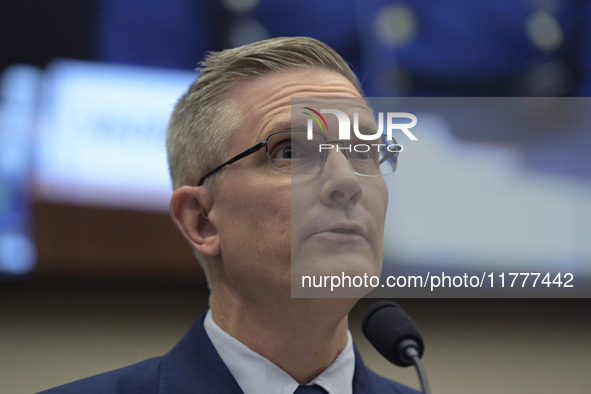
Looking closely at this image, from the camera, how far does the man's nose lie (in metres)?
1.05

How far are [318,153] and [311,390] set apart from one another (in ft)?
1.52

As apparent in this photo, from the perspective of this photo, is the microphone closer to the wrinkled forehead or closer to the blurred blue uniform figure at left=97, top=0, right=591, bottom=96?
the wrinkled forehead

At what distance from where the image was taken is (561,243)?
1040mm

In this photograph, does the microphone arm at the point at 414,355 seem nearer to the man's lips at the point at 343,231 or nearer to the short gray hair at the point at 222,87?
the man's lips at the point at 343,231

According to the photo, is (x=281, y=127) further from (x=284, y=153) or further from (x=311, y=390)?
(x=311, y=390)

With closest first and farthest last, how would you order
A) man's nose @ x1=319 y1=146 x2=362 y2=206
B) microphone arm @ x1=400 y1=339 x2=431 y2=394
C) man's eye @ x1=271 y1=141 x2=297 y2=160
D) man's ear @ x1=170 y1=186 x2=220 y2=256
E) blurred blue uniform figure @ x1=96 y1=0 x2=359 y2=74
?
microphone arm @ x1=400 y1=339 x2=431 y2=394, man's nose @ x1=319 y1=146 x2=362 y2=206, man's eye @ x1=271 y1=141 x2=297 y2=160, man's ear @ x1=170 y1=186 x2=220 y2=256, blurred blue uniform figure @ x1=96 y1=0 x2=359 y2=74

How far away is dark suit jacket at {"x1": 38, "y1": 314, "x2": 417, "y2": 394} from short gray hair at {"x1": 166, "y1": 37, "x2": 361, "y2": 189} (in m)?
0.35

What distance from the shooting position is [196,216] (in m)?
1.38

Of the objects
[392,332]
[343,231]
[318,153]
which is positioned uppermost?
[318,153]

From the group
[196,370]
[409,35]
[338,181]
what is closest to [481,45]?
[409,35]

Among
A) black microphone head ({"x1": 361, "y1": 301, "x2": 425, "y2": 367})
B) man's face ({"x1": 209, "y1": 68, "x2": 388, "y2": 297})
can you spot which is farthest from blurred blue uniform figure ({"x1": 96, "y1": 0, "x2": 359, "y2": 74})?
black microphone head ({"x1": 361, "y1": 301, "x2": 425, "y2": 367})

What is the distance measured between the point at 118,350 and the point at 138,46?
1110 millimetres

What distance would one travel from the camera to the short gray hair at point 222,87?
1350 millimetres

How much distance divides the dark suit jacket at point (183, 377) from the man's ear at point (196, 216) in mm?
169
